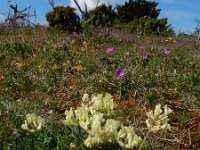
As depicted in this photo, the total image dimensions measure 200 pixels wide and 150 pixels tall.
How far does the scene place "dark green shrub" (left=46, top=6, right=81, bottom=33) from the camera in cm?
1345

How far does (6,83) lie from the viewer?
491cm

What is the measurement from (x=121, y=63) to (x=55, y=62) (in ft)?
2.96

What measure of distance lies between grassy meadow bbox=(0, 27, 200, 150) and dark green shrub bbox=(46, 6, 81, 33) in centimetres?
605

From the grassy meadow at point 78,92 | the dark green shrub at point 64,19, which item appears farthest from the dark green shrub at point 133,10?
the grassy meadow at point 78,92

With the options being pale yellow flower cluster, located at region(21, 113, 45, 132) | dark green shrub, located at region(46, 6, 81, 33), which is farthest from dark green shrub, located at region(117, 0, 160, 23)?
pale yellow flower cluster, located at region(21, 113, 45, 132)

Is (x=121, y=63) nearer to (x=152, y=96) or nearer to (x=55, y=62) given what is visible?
(x=55, y=62)

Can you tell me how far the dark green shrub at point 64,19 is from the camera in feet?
44.1

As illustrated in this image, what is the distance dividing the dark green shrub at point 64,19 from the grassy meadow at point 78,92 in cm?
605

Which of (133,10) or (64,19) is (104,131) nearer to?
(64,19)

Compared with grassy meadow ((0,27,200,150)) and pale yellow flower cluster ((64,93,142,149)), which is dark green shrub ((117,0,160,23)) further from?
pale yellow flower cluster ((64,93,142,149))

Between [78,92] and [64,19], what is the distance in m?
9.59

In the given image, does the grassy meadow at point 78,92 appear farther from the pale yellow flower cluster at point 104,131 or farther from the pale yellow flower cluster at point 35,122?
the pale yellow flower cluster at point 35,122

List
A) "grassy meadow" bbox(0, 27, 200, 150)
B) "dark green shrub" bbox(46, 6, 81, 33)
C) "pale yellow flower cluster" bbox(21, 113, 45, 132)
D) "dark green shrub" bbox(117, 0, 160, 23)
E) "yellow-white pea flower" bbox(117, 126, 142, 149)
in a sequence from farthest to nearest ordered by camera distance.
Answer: "dark green shrub" bbox(117, 0, 160, 23)
"dark green shrub" bbox(46, 6, 81, 33)
"grassy meadow" bbox(0, 27, 200, 150)
"pale yellow flower cluster" bbox(21, 113, 45, 132)
"yellow-white pea flower" bbox(117, 126, 142, 149)

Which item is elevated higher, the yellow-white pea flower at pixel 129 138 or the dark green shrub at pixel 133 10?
the dark green shrub at pixel 133 10
